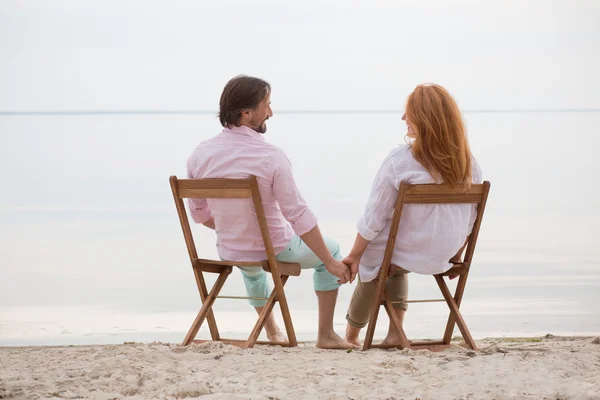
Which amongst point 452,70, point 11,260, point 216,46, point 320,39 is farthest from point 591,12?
point 11,260

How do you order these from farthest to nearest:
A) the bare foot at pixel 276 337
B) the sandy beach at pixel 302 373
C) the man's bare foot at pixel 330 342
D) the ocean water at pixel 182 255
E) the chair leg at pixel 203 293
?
the ocean water at pixel 182 255
the bare foot at pixel 276 337
the man's bare foot at pixel 330 342
the chair leg at pixel 203 293
the sandy beach at pixel 302 373

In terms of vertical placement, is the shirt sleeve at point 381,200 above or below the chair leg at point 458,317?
above

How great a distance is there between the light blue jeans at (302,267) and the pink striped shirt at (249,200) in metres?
0.05

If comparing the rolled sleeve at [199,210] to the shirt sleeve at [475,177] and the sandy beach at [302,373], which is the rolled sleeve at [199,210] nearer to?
the sandy beach at [302,373]

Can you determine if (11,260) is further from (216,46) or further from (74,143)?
(216,46)

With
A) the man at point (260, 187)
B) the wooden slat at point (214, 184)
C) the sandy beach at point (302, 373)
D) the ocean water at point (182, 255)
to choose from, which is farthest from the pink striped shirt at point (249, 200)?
the ocean water at point (182, 255)

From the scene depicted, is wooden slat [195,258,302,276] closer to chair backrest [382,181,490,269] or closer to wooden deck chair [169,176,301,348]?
wooden deck chair [169,176,301,348]

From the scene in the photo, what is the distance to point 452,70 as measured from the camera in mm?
61625

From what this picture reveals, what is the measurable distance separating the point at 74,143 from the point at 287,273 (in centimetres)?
1803

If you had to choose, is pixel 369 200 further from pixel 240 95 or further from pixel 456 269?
pixel 240 95

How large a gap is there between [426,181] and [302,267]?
698 millimetres

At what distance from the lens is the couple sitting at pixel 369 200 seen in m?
4.04

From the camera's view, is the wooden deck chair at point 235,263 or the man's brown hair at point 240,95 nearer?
the wooden deck chair at point 235,263

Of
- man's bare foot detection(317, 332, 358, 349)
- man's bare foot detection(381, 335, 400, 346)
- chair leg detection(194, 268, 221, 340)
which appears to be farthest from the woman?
chair leg detection(194, 268, 221, 340)
